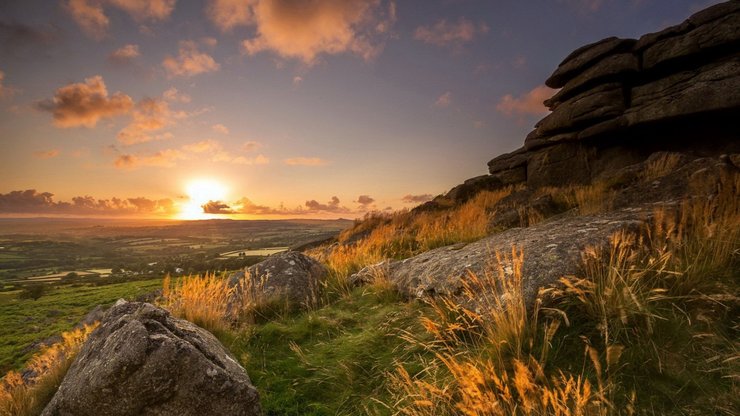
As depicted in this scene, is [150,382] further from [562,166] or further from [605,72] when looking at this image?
[605,72]

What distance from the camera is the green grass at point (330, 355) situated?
12.0 feet

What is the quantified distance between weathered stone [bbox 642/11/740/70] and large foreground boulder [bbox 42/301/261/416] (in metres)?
23.4

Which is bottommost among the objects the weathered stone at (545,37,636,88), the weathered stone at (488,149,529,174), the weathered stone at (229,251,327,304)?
the weathered stone at (229,251,327,304)

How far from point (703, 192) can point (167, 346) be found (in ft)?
24.9

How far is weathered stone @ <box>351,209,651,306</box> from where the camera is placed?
3.78 meters

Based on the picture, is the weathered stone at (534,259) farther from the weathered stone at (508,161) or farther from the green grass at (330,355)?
the weathered stone at (508,161)

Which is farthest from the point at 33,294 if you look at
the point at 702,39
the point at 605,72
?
the point at 702,39

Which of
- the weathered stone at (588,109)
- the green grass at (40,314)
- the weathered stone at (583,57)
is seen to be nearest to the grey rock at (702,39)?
the weathered stone at (583,57)

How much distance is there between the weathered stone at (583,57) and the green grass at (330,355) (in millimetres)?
22544

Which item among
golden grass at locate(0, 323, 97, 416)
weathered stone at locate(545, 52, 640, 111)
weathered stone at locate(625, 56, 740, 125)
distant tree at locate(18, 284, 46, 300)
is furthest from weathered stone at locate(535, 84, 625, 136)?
distant tree at locate(18, 284, 46, 300)

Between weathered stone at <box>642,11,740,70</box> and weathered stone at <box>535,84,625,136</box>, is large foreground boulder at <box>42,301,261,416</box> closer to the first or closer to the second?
weathered stone at <box>535,84,625,136</box>

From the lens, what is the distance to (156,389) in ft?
10.2

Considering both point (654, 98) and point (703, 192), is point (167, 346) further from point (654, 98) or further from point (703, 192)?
point (654, 98)

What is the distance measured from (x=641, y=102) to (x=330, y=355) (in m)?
21.6
